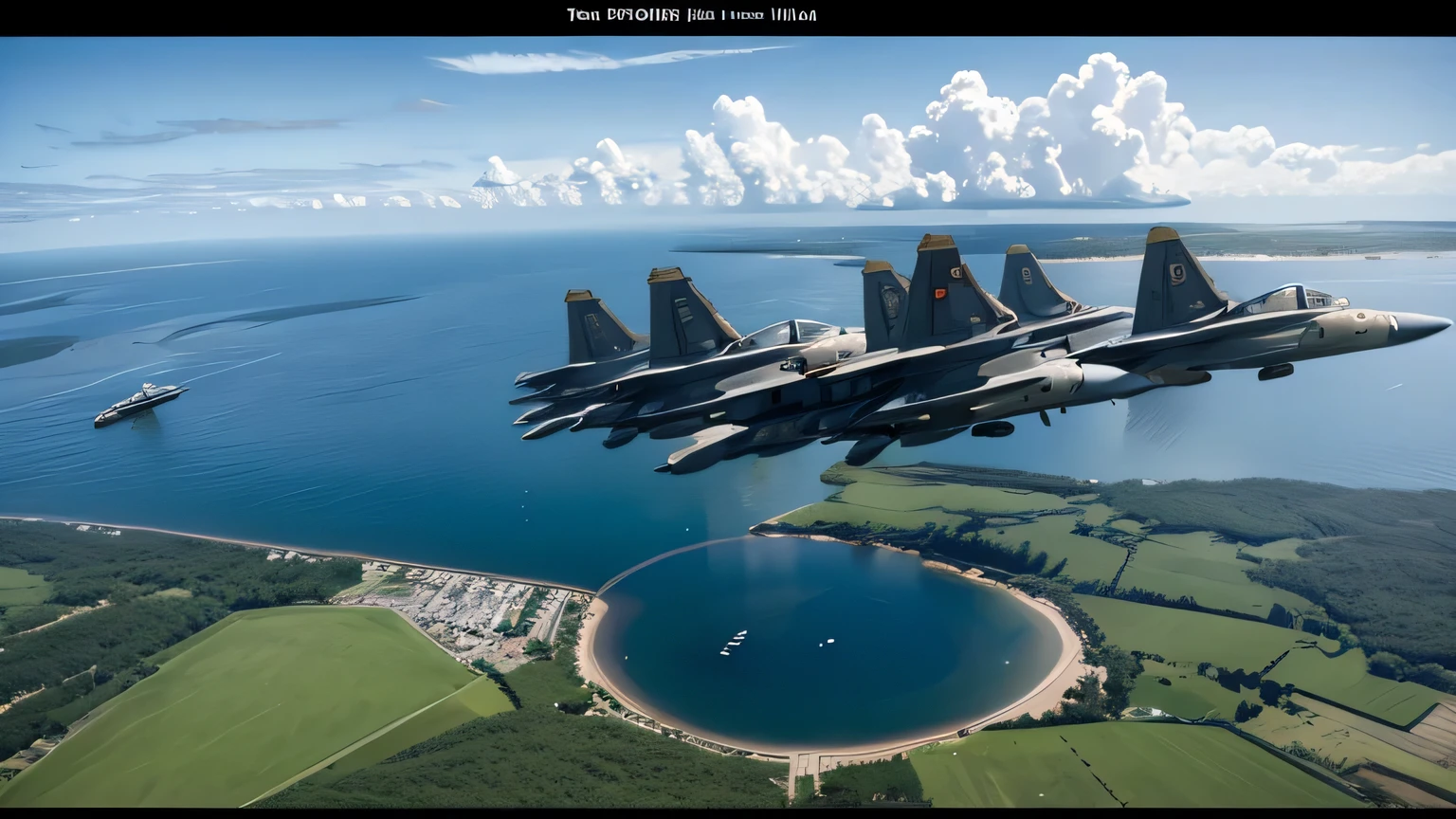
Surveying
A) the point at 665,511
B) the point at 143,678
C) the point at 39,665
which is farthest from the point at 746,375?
the point at 39,665

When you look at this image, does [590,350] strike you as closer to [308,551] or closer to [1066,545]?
[308,551]

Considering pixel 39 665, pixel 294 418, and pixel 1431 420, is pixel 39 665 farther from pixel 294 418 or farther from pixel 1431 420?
pixel 1431 420

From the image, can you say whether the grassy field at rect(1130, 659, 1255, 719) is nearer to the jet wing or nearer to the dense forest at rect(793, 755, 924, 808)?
the dense forest at rect(793, 755, 924, 808)

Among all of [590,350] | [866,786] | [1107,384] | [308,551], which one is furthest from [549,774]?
[1107,384]

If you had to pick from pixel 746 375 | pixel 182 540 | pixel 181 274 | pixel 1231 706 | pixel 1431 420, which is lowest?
pixel 1231 706

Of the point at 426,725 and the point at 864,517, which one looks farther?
the point at 864,517

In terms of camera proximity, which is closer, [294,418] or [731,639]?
[731,639]

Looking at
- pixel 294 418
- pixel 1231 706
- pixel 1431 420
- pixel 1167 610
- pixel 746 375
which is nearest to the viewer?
pixel 746 375
